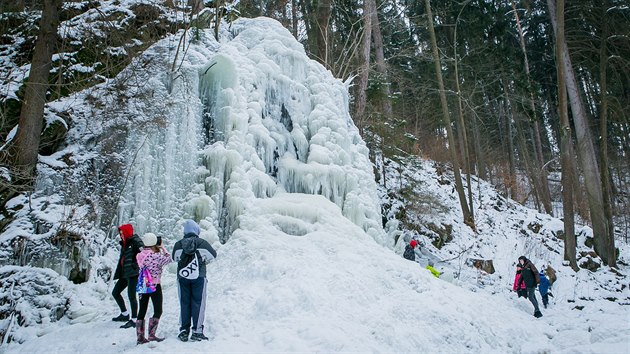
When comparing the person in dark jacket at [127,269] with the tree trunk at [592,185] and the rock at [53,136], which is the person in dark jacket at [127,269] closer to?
the rock at [53,136]

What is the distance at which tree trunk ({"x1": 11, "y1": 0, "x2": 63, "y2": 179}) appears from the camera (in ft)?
22.2

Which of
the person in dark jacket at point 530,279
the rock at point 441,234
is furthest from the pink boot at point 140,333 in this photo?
the rock at point 441,234

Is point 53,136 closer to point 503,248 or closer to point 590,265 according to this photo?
point 503,248

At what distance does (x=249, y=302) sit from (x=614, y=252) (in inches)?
541

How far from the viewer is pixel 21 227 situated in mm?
6320

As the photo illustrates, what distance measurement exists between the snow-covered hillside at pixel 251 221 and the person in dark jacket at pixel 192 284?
242 millimetres

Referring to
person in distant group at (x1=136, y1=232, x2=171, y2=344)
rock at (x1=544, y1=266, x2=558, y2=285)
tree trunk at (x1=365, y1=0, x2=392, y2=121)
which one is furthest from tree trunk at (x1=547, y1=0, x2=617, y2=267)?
person in distant group at (x1=136, y1=232, x2=171, y2=344)

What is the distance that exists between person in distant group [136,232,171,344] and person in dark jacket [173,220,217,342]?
0.66ft

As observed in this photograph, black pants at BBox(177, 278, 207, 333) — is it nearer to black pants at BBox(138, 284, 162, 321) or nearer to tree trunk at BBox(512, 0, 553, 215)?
black pants at BBox(138, 284, 162, 321)

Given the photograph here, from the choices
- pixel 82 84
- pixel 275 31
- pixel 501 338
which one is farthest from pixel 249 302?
pixel 275 31

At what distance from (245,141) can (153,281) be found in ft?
12.2

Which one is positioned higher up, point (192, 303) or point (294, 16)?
point (294, 16)

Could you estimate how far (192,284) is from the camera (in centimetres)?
470

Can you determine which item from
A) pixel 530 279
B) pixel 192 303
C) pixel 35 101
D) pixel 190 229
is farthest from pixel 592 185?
pixel 35 101
